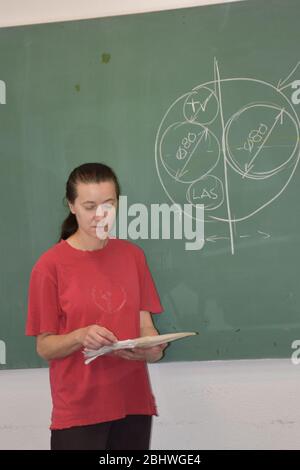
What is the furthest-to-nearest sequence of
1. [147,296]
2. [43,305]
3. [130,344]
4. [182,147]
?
[182,147], [147,296], [43,305], [130,344]

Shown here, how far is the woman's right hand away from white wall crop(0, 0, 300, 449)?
2.46 feet

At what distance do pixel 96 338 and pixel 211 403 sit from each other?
2.98 ft

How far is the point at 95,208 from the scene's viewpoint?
1539mm

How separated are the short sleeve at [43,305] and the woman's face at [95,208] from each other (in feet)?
0.65

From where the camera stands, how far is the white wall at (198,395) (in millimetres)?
2012

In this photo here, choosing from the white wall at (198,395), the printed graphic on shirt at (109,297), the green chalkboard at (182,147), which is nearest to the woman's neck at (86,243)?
the printed graphic on shirt at (109,297)

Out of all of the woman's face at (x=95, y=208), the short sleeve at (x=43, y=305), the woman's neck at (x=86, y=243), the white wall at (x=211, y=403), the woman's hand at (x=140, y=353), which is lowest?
the white wall at (x=211, y=403)

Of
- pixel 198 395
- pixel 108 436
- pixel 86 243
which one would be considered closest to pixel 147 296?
pixel 86 243

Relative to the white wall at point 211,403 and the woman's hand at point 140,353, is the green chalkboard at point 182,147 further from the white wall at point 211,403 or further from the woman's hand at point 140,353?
the woman's hand at point 140,353

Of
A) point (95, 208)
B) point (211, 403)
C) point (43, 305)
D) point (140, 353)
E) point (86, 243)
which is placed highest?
point (95, 208)

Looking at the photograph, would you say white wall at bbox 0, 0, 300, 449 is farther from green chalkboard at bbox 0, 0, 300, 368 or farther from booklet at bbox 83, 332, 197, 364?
booklet at bbox 83, 332, 197, 364

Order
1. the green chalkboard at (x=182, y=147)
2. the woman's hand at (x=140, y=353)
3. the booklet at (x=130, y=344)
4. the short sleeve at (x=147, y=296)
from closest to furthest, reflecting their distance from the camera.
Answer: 1. the booklet at (x=130, y=344)
2. the woman's hand at (x=140, y=353)
3. the short sleeve at (x=147, y=296)
4. the green chalkboard at (x=182, y=147)

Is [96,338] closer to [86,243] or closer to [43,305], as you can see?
[43,305]
